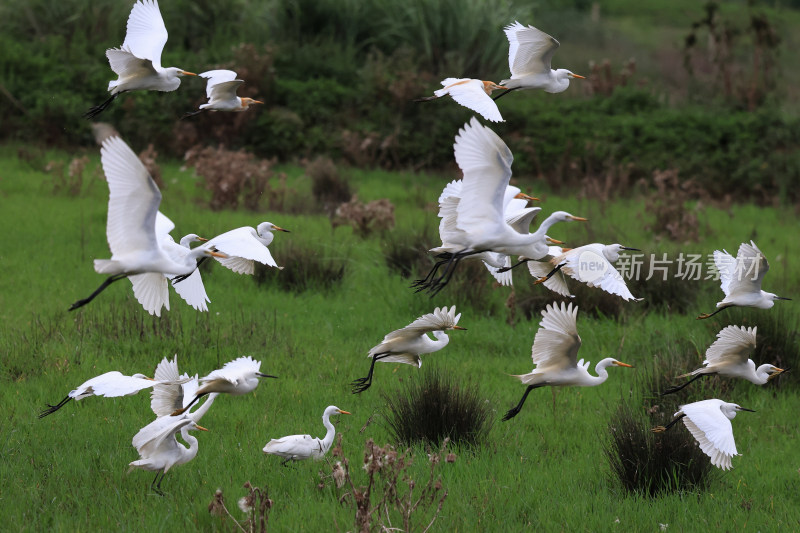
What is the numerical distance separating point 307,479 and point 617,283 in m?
1.96

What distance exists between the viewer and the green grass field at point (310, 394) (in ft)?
16.3

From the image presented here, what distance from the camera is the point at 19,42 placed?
53.8 ft

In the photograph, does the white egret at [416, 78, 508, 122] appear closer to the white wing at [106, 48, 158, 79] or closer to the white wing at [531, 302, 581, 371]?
the white wing at [531, 302, 581, 371]

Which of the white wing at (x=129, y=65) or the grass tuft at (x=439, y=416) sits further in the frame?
the grass tuft at (x=439, y=416)

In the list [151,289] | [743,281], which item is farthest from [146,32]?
[743,281]

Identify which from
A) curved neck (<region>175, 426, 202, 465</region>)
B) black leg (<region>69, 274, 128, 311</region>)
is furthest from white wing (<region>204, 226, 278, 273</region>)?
curved neck (<region>175, 426, 202, 465</region>)

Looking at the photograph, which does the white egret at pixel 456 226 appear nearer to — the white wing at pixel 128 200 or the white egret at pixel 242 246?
the white egret at pixel 242 246

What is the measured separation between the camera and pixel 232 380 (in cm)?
418

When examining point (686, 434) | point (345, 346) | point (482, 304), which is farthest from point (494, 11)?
point (686, 434)

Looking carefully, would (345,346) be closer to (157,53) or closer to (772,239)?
(157,53)

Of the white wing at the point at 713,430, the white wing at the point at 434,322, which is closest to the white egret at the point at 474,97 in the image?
the white wing at the point at 434,322

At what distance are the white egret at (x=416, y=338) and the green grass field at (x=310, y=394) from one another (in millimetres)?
658

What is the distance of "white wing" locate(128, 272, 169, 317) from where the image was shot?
169 inches

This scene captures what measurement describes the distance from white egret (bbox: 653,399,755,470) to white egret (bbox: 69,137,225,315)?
7.51 ft
